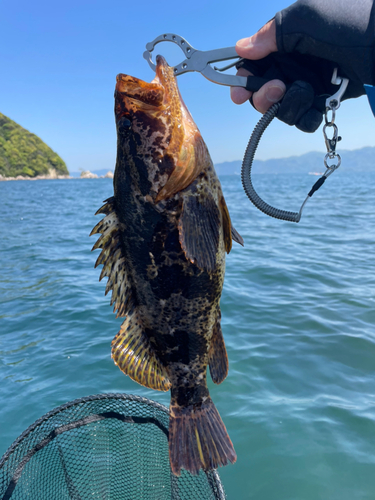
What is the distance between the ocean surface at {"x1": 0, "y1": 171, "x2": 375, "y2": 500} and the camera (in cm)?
451

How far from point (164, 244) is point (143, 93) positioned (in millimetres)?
1055

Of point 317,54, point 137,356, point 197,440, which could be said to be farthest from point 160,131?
point 197,440

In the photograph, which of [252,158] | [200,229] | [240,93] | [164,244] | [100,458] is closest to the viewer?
[200,229]

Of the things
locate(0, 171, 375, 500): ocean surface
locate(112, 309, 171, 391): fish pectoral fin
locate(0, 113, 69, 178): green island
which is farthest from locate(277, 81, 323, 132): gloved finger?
locate(0, 113, 69, 178): green island

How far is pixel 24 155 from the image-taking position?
142375 millimetres

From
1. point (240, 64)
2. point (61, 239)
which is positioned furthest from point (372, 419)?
point (61, 239)

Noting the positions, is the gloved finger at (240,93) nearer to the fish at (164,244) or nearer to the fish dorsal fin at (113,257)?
the fish at (164,244)

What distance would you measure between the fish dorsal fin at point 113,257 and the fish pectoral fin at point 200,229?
1.72 ft

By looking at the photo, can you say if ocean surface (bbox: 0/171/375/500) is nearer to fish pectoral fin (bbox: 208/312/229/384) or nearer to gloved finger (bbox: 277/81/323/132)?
fish pectoral fin (bbox: 208/312/229/384)

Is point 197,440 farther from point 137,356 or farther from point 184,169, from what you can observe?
point 184,169

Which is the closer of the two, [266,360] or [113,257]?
[113,257]

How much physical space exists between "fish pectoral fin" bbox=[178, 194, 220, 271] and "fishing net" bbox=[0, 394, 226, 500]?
2.05 metres

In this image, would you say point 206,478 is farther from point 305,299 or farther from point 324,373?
point 305,299

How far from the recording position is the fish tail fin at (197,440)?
2.50 metres
